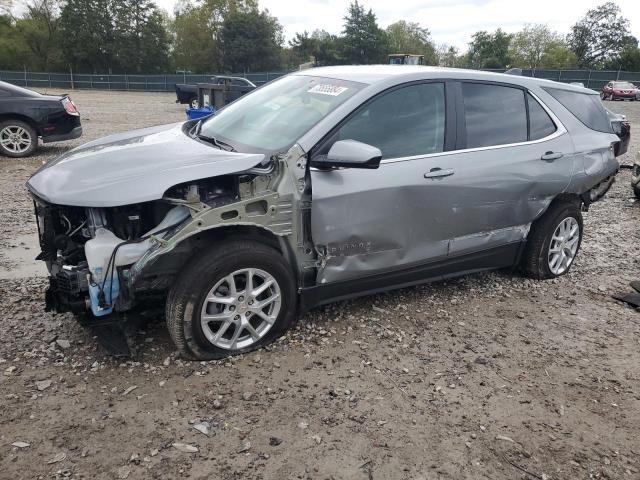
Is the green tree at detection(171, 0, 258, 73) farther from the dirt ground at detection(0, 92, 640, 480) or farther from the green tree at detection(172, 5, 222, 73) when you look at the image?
the dirt ground at detection(0, 92, 640, 480)

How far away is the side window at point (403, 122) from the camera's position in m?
3.51

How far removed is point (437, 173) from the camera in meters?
→ 3.71

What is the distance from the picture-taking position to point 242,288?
3.31 m

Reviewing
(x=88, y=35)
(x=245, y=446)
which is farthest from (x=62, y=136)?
(x=88, y=35)

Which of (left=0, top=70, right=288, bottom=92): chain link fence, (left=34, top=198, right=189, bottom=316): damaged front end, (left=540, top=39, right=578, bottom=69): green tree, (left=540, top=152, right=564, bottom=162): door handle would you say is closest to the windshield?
Answer: (left=34, top=198, right=189, bottom=316): damaged front end

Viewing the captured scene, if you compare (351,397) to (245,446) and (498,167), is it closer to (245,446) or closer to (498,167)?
(245,446)

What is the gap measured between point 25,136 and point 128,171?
7.57 metres

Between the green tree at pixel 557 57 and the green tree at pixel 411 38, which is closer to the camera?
the green tree at pixel 557 57

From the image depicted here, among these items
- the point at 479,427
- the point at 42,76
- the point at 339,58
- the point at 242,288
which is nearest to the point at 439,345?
the point at 479,427

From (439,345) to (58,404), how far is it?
237 centimetres

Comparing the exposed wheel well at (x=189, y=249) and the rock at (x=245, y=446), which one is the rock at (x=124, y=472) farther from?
the exposed wheel well at (x=189, y=249)

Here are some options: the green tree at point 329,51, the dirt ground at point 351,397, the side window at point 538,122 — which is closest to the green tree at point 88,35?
the green tree at point 329,51

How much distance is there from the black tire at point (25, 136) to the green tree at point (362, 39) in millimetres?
58425

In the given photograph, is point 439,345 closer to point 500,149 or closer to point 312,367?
point 312,367
